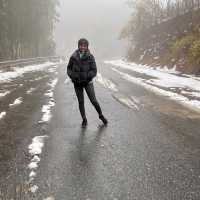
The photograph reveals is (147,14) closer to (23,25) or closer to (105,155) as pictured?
(23,25)

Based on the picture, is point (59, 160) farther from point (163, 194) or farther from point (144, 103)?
point (144, 103)

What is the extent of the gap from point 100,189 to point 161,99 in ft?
22.0

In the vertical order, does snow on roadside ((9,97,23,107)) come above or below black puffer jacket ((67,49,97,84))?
below

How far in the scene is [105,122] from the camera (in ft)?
21.9

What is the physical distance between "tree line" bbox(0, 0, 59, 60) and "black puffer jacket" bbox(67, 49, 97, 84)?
23.0 metres

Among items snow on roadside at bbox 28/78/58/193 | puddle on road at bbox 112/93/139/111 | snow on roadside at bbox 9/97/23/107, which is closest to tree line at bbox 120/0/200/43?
puddle on road at bbox 112/93/139/111

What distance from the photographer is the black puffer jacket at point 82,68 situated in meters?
6.38

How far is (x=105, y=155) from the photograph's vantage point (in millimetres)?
4652

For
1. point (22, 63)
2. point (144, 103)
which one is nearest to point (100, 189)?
point (144, 103)

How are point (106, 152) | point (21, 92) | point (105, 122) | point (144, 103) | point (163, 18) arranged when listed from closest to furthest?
1. point (106, 152)
2. point (105, 122)
3. point (144, 103)
4. point (21, 92)
5. point (163, 18)

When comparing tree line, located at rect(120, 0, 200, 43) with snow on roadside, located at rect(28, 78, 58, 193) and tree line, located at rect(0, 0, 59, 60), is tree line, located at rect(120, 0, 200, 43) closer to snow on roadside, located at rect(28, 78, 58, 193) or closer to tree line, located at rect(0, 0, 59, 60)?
tree line, located at rect(0, 0, 59, 60)

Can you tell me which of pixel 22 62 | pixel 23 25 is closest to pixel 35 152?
pixel 22 62

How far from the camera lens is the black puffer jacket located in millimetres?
6379

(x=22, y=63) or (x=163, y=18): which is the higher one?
(x=163, y=18)
